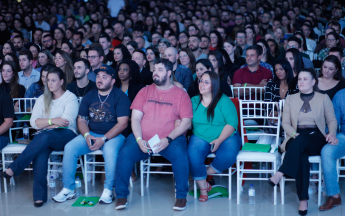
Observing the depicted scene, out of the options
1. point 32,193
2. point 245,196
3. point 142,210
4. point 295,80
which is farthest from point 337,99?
point 32,193

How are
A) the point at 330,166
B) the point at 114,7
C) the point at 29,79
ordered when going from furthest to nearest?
the point at 114,7, the point at 29,79, the point at 330,166

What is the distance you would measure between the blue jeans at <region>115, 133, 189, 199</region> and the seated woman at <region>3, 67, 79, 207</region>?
650 mm

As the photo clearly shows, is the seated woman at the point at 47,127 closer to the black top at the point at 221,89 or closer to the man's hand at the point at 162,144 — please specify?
the man's hand at the point at 162,144

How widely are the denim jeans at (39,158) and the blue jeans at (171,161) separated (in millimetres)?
658

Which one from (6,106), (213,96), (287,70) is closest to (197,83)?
(213,96)

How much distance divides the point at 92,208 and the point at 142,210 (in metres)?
0.43

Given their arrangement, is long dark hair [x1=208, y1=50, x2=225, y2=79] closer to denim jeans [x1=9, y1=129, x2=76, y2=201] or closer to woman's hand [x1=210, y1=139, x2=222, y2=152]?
woman's hand [x1=210, y1=139, x2=222, y2=152]

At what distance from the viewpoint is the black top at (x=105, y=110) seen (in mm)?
3758

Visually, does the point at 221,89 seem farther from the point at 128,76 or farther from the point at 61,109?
the point at 61,109

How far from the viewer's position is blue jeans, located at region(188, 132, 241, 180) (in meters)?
3.45

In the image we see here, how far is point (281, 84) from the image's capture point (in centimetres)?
414

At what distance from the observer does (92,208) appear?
3420 millimetres

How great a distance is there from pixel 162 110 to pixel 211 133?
48 cm

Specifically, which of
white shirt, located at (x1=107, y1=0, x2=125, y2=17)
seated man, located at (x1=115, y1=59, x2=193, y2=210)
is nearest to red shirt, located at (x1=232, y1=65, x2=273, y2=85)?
seated man, located at (x1=115, y1=59, x2=193, y2=210)
